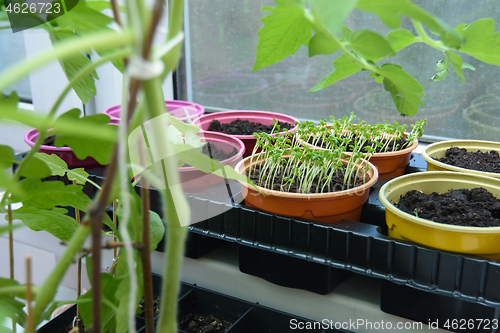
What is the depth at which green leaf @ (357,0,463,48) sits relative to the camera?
0.18 metres

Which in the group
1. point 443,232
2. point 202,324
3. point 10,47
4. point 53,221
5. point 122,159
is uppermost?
point 10,47

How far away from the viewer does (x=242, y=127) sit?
1207mm

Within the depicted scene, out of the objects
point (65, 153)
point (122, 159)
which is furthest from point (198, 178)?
point (122, 159)

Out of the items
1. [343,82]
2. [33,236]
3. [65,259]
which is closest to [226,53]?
[343,82]

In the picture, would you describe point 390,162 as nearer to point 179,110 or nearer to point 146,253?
point 179,110

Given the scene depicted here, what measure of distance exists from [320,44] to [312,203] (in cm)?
49

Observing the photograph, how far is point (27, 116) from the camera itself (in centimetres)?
16

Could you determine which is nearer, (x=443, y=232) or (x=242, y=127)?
(x=443, y=232)

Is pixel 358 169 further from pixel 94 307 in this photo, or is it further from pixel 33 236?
pixel 33 236

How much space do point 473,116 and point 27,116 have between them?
3.61 feet

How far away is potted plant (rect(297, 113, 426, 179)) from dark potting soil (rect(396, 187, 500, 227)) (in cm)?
16

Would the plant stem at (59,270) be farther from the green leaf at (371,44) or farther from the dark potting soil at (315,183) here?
the dark potting soil at (315,183)

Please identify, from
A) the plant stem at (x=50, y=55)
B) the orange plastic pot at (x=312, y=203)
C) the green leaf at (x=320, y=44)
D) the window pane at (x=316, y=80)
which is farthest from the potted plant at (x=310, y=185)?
the plant stem at (x=50, y=55)

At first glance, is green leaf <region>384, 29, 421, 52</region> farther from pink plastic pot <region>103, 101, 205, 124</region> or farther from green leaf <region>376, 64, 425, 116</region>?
pink plastic pot <region>103, 101, 205, 124</region>
